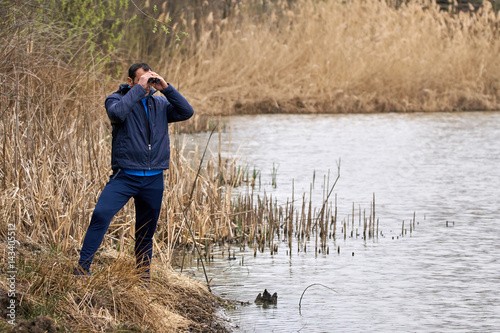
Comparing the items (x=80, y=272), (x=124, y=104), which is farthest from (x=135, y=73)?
(x=80, y=272)

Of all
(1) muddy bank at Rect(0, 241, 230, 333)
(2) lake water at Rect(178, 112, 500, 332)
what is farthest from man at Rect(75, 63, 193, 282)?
A: (2) lake water at Rect(178, 112, 500, 332)

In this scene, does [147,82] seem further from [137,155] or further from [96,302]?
[96,302]

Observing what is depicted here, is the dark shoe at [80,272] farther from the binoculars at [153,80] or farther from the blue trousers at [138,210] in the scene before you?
the binoculars at [153,80]

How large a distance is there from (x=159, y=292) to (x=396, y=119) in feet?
54.9

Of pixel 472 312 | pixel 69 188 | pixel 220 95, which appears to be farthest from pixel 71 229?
pixel 220 95

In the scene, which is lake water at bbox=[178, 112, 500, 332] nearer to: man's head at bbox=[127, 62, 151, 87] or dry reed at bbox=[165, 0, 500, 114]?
man's head at bbox=[127, 62, 151, 87]

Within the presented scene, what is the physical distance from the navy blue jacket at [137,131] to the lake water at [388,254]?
134cm

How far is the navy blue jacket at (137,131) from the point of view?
5.60 m

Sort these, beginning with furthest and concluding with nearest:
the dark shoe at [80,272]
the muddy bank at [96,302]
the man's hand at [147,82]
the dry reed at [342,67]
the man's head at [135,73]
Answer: the dry reed at [342,67], the man's head at [135,73], the man's hand at [147,82], the dark shoe at [80,272], the muddy bank at [96,302]

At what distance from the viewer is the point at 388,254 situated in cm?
834

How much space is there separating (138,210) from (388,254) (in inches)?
128

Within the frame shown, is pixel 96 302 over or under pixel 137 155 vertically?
under

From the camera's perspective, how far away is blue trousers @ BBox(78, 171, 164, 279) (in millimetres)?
5609

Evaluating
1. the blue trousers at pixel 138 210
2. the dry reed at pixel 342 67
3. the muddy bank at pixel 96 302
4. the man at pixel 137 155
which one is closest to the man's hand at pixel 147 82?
the man at pixel 137 155
